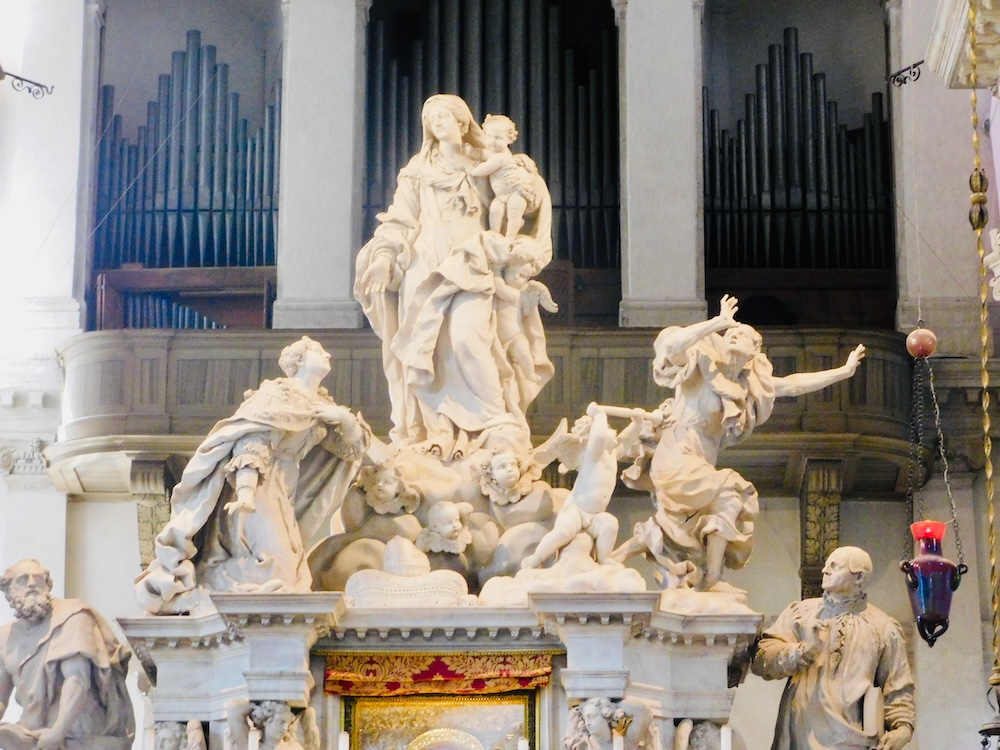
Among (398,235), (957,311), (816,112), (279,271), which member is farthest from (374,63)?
(398,235)

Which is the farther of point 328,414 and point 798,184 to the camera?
point 798,184

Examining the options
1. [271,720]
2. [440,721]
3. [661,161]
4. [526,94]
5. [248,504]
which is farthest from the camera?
[526,94]

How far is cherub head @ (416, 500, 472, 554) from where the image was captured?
13305mm

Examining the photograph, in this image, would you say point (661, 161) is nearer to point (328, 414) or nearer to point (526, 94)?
point (526, 94)

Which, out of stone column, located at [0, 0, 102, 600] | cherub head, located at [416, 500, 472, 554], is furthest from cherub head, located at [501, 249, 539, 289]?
stone column, located at [0, 0, 102, 600]

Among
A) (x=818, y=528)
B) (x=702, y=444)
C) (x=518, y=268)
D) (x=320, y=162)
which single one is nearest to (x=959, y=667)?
(x=818, y=528)

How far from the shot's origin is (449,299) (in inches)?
564

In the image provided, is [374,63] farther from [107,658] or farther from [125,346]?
[107,658]

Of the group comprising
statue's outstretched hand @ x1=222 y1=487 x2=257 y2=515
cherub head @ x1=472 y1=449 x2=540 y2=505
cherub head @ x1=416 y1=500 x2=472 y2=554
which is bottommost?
cherub head @ x1=416 y1=500 x2=472 y2=554

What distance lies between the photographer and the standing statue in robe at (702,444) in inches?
527

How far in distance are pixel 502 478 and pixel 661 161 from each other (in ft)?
33.9

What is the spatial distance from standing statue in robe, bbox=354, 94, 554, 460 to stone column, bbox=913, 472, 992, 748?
7.92m

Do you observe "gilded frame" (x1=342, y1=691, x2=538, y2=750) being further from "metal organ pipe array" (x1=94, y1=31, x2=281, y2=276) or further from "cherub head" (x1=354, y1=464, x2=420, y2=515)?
"metal organ pipe array" (x1=94, y1=31, x2=281, y2=276)

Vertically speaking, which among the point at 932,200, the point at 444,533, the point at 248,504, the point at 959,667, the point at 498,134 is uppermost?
the point at 932,200
